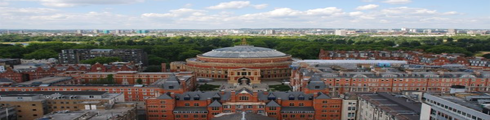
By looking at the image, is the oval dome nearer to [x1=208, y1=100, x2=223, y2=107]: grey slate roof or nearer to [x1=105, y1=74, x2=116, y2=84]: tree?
[x1=105, y1=74, x2=116, y2=84]: tree

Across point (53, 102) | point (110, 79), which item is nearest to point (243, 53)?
point (110, 79)

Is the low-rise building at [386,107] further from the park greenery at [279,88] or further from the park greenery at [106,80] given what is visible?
the park greenery at [106,80]

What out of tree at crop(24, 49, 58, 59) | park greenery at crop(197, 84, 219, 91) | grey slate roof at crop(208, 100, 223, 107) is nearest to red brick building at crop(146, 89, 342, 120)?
grey slate roof at crop(208, 100, 223, 107)

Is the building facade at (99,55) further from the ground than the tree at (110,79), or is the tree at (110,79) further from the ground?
the building facade at (99,55)

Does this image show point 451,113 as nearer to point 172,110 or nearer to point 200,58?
point 172,110

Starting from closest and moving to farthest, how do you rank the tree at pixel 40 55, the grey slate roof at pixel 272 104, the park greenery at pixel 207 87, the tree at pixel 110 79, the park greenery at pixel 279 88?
the grey slate roof at pixel 272 104 < the park greenery at pixel 279 88 < the park greenery at pixel 207 87 < the tree at pixel 110 79 < the tree at pixel 40 55

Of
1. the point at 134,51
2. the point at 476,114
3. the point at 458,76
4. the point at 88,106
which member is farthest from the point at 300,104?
the point at 134,51

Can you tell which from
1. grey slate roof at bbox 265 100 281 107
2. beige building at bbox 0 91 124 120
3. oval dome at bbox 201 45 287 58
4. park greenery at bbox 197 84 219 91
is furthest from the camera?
oval dome at bbox 201 45 287 58

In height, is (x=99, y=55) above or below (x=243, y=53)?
below

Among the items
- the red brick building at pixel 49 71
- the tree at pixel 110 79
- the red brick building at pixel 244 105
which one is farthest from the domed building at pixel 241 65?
the red brick building at pixel 244 105

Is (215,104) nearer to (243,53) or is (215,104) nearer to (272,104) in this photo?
(272,104)

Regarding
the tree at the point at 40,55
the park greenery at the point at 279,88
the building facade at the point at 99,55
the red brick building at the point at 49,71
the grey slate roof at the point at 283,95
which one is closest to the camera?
the grey slate roof at the point at 283,95
